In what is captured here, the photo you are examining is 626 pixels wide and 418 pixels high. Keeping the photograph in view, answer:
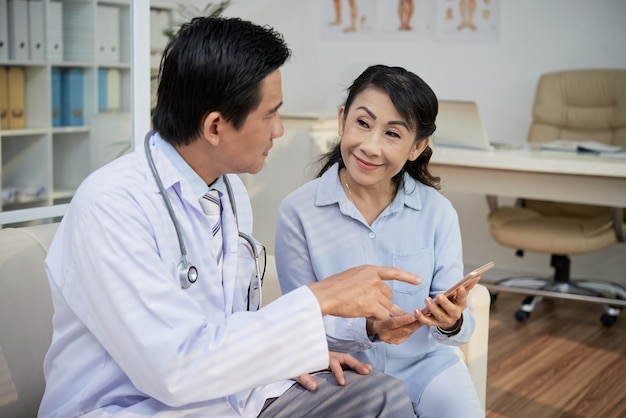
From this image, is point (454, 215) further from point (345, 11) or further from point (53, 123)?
point (345, 11)

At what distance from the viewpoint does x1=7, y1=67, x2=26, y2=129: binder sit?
2281 mm

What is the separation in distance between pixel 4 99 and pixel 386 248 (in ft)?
3.83

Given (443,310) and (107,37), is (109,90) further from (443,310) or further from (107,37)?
(443,310)

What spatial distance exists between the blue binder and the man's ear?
4.37 feet

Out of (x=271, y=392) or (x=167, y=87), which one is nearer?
(x=167, y=87)

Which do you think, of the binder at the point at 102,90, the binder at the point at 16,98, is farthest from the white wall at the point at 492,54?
the binder at the point at 16,98

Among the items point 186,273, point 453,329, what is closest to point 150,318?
point 186,273

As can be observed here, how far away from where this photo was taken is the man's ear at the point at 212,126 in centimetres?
135

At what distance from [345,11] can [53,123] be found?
3.42 m

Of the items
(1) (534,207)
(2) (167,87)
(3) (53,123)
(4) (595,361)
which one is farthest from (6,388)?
(1) (534,207)

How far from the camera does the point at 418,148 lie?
1932 mm

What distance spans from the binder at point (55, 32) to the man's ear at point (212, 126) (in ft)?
4.15

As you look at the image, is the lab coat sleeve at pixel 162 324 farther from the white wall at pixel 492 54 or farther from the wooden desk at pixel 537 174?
the white wall at pixel 492 54

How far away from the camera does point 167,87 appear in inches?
54.7
